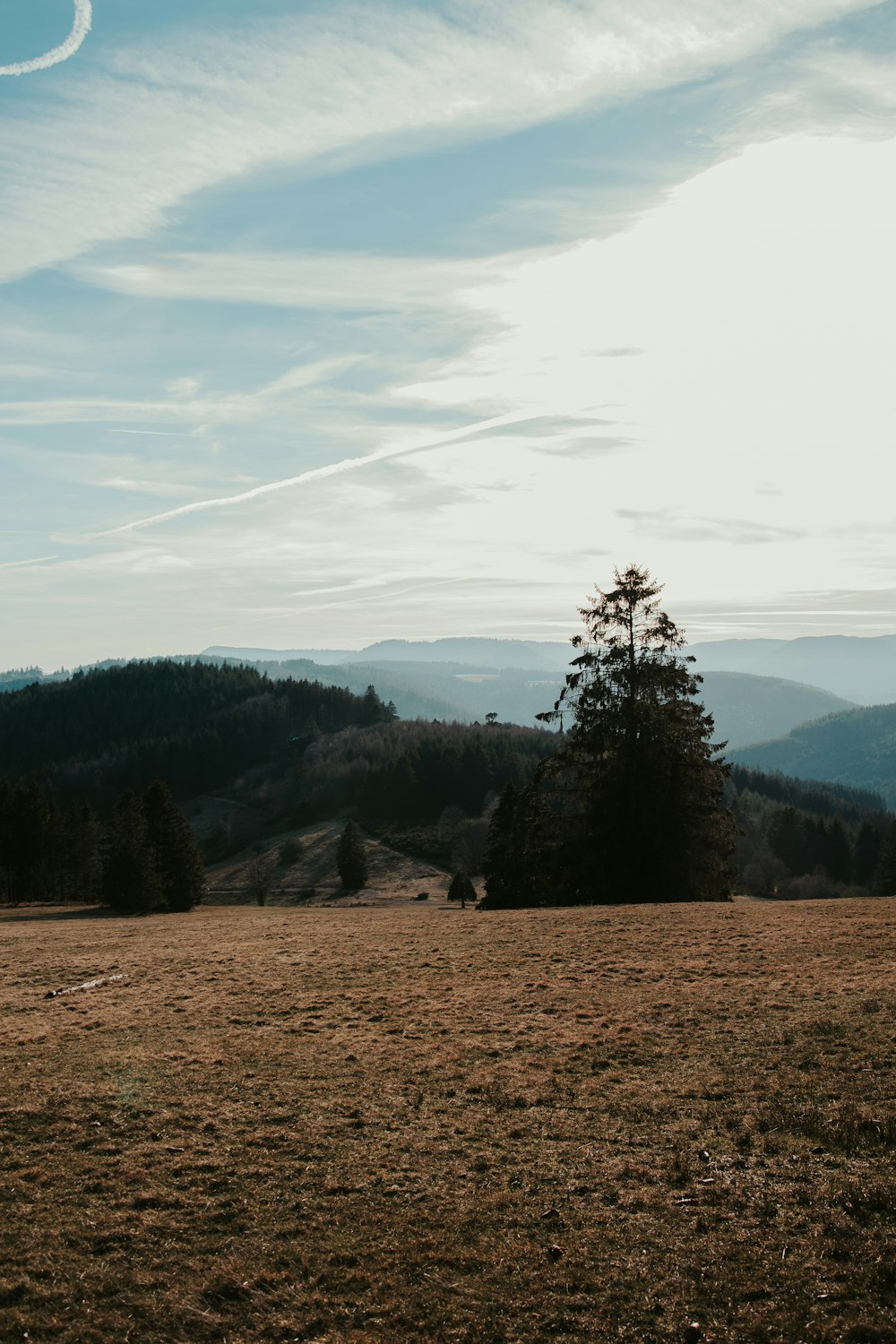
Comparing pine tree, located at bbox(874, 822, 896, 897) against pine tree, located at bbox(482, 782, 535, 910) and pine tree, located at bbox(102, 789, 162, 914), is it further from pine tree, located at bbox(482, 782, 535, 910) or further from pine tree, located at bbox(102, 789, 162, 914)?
pine tree, located at bbox(102, 789, 162, 914)

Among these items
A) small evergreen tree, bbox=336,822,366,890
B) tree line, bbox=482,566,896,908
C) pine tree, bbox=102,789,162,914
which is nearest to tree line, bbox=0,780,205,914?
pine tree, bbox=102,789,162,914

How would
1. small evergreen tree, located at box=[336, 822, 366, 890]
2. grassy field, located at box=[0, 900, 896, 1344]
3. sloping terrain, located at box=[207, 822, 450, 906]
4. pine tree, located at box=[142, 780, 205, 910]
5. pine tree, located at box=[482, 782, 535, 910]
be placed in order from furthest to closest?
1. small evergreen tree, located at box=[336, 822, 366, 890]
2. sloping terrain, located at box=[207, 822, 450, 906]
3. pine tree, located at box=[142, 780, 205, 910]
4. pine tree, located at box=[482, 782, 535, 910]
5. grassy field, located at box=[0, 900, 896, 1344]

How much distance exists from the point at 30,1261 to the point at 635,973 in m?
13.2

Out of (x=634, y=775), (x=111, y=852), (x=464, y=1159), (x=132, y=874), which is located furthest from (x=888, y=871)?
(x=464, y=1159)

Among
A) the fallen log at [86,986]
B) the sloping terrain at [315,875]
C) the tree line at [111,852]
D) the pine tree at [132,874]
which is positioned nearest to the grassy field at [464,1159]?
the fallen log at [86,986]

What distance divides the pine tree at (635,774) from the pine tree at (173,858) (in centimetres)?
4069

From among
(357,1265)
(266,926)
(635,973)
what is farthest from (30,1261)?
(266,926)

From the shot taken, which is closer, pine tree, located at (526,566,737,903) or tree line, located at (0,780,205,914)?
pine tree, located at (526,566,737,903)

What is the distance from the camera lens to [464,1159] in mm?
9859

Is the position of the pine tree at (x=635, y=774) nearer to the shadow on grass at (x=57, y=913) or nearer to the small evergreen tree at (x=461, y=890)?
the shadow on grass at (x=57, y=913)

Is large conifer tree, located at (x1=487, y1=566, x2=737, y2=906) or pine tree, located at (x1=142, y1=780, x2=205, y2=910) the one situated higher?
large conifer tree, located at (x1=487, y1=566, x2=737, y2=906)

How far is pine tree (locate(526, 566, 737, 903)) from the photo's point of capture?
3562 cm

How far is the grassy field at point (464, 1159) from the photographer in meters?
7.13

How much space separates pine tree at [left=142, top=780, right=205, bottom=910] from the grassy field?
52667 mm
